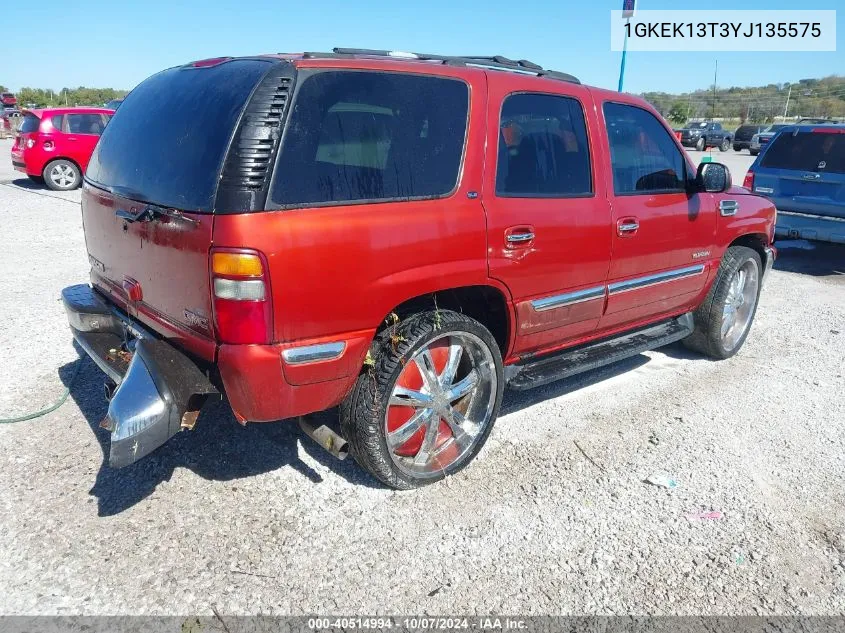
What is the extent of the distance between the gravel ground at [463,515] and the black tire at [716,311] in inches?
21.9

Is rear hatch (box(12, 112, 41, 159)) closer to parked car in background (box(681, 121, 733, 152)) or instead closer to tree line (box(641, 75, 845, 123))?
parked car in background (box(681, 121, 733, 152))

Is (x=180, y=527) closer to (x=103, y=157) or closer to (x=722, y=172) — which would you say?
(x=103, y=157)

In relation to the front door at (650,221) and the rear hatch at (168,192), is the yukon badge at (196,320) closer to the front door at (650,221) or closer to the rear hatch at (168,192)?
the rear hatch at (168,192)

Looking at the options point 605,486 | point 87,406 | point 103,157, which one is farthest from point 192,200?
point 605,486

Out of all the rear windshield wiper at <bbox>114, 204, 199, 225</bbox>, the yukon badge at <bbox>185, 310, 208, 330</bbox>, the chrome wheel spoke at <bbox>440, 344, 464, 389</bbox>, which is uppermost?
the rear windshield wiper at <bbox>114, 204, 199, 225</bbox>

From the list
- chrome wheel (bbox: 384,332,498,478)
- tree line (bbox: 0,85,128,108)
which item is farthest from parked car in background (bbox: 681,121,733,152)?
tree line (bbox: 0,85,128,108)

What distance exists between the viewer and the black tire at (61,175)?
1313 cm

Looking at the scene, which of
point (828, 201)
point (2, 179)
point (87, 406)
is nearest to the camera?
point (87, 406)

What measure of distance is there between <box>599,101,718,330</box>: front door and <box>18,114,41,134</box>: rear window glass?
41.9 feet

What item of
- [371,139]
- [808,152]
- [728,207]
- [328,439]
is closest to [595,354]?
[728,207]

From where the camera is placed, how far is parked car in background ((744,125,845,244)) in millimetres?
7926

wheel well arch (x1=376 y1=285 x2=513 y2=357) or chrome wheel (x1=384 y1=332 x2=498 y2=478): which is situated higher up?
wheel well arch (x1=376 y1=285 x2=513 y2=357)

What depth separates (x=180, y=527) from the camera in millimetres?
2861

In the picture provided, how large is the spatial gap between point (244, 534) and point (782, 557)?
2312mm
